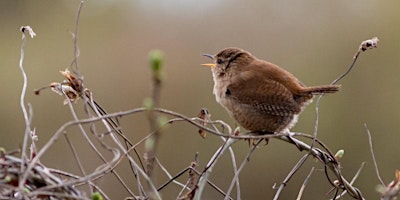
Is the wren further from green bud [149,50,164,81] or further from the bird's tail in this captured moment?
green bud [149,50,164,81]

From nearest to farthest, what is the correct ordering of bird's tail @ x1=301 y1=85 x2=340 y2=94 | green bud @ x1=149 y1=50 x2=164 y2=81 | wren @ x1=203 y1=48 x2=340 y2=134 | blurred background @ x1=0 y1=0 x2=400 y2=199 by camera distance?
1. green bud @ x1=149 y1=50 x2=164 y2=81
2. bird's tail @ x1=301 y1=85 x2=340 y2=94
3. wren @ x1=203 y1=48 x2=340 y2=134
4. blurred background @ x1=0 y1=0 x2=400 y2=199

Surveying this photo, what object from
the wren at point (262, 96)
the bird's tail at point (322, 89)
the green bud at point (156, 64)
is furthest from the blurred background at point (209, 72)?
the green bud at point (156, 64)

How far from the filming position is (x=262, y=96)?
2604 millimetres

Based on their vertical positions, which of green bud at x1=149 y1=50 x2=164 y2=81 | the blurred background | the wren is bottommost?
the blurred background

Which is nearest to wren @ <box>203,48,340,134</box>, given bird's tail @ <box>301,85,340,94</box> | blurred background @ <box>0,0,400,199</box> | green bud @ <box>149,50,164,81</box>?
bird's tail @ <box>301,85,340,94</box>

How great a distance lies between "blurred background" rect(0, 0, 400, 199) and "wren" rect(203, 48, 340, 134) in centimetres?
280

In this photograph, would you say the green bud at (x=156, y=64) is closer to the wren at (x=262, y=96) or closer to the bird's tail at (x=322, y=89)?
the bird's tail at (x=322, y=89)

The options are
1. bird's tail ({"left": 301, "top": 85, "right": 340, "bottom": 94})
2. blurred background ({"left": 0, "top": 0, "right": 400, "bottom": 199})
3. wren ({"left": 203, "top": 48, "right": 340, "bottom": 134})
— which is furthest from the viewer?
blurred background ({"left": 0, "top": 0, "right": 400, "bottom": 199})

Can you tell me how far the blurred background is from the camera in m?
6.49

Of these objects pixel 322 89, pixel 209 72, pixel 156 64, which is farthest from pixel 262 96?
pixel 209 72

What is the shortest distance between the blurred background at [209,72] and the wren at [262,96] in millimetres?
2804

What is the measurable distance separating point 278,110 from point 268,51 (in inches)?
215

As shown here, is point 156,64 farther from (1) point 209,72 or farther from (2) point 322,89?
(1) point 209,72

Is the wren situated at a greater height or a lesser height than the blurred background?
greater
